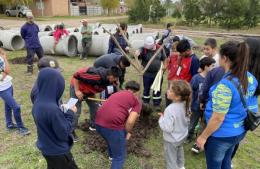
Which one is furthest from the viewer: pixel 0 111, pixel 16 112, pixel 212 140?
pixel 0 111

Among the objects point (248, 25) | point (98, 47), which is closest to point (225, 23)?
point (248, 25)

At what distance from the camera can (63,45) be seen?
454 inches

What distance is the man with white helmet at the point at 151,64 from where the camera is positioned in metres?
5.96

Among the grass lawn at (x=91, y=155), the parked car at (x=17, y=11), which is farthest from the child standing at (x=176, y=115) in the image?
the parked car at (x=17, y=11)

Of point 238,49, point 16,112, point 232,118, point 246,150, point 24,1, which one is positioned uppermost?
point 24,1

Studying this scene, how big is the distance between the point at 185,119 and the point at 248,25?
993 inches

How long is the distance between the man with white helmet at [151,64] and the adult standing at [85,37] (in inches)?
222

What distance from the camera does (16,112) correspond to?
4953mm

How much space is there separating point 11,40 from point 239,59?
11695 mm

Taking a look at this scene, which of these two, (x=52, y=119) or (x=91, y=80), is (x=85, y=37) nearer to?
(x=91, y=80)

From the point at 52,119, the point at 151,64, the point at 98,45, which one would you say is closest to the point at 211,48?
the point at 151,64

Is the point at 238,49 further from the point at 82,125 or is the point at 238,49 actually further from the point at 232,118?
the point at 82,125

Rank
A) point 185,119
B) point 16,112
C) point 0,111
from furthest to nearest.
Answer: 1. point 0,111
2. point 16,112
3. point 185,119

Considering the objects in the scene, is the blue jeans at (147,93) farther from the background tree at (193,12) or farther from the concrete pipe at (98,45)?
the background tree at (193,12)
